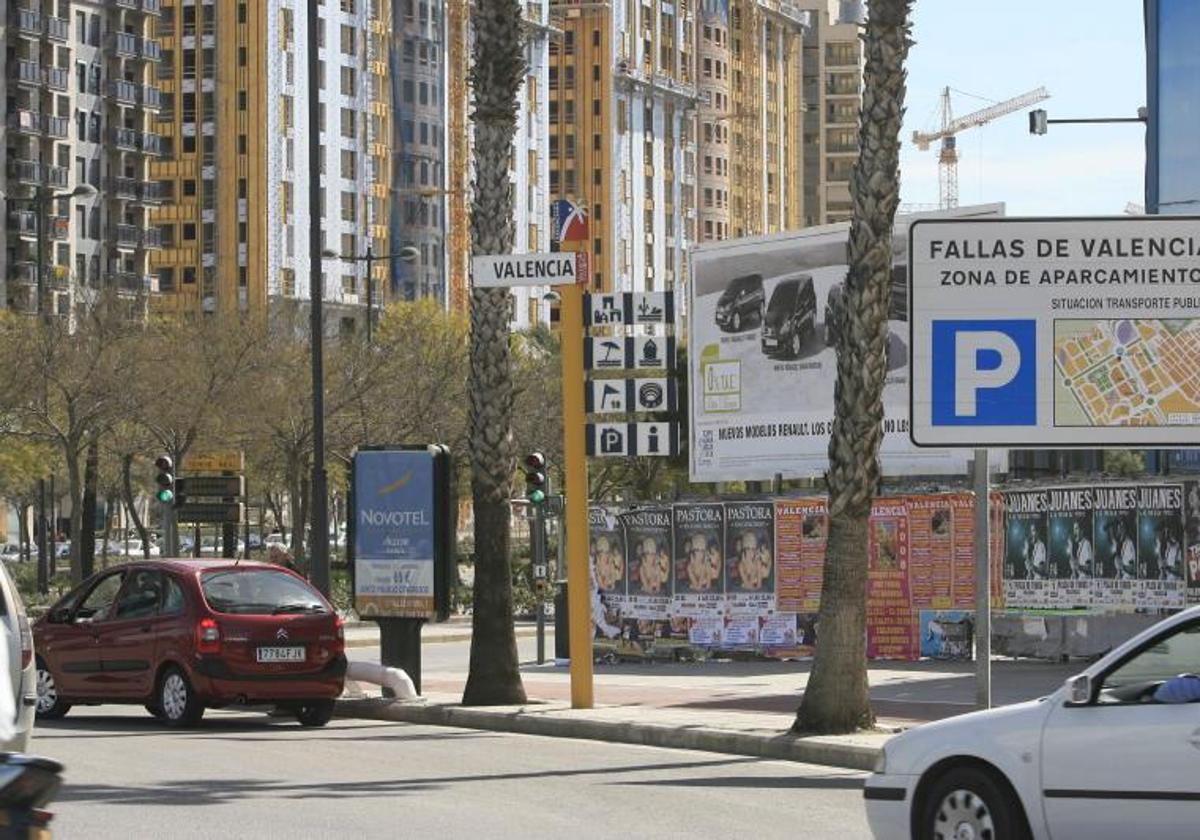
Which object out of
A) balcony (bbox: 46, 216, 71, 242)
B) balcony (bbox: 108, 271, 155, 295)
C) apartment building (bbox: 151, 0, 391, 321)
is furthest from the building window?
balcony (bbox: 46, 216, 71, 242)

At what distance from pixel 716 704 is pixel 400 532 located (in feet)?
12.8

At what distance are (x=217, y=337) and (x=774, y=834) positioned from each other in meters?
50.1

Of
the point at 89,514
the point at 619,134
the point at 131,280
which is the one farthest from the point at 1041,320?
the point at 619,134

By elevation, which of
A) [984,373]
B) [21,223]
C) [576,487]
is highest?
[21,223]

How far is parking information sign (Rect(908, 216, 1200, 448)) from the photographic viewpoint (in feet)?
60.5

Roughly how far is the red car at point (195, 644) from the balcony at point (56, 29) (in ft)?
328

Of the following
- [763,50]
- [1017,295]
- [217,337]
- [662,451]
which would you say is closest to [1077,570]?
[662,451]

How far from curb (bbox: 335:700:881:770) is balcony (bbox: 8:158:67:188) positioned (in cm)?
9444

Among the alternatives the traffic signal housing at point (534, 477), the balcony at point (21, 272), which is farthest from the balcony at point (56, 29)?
the traffic signal housing at point (534, 477)

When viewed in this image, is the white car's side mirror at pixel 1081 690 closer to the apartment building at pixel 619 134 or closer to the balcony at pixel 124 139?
the balcony at pixel 124 139

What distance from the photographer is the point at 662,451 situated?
1190 inches

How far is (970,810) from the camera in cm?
1138

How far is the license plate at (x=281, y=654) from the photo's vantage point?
22516mm

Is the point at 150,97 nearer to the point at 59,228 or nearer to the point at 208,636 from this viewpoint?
the point at 59,228
